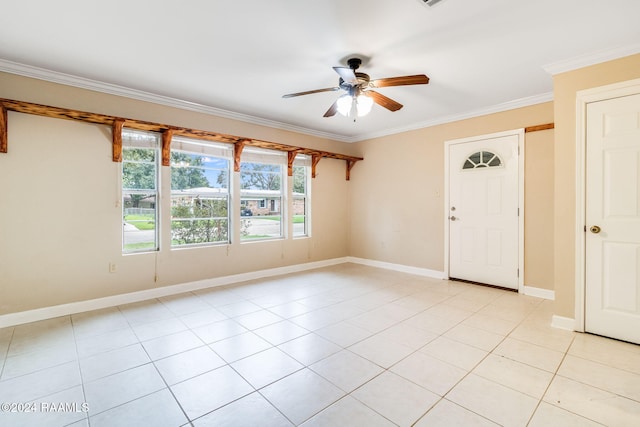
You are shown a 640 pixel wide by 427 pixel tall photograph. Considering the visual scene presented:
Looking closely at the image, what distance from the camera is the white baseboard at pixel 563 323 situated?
2859 millimetres

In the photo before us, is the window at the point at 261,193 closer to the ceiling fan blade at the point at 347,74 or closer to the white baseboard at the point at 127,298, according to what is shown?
the white baseboard at the point at 127,298

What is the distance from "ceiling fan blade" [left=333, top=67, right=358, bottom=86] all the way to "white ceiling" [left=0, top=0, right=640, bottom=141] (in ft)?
0.78

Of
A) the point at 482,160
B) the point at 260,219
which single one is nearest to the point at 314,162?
the point at 260,219

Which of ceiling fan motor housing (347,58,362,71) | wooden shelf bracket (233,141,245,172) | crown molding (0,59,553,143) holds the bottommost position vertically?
wooden shelf bracket (233,141,245,172)

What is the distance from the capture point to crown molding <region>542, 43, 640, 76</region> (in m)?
2.62

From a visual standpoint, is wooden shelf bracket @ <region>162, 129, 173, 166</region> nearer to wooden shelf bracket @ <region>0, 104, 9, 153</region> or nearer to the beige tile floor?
wooden shelf bracket @ <region>0, 104, 9, 153</region>

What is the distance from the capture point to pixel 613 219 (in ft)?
8.85

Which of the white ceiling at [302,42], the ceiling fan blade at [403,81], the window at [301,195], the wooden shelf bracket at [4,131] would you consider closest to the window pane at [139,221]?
the wooden shelf bracket at [4,131]

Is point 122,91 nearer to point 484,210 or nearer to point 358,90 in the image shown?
point 358,90

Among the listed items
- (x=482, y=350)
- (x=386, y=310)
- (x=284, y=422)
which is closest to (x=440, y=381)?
(x=482, y=350)

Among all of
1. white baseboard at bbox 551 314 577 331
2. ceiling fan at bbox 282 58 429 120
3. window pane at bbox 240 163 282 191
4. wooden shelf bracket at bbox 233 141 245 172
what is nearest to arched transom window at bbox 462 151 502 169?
ceiling fan at bbox 282 58 429 120

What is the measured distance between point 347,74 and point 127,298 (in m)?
3.63

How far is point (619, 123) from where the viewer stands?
8.72 feet

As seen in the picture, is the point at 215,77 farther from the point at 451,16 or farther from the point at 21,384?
the point at 21,384
